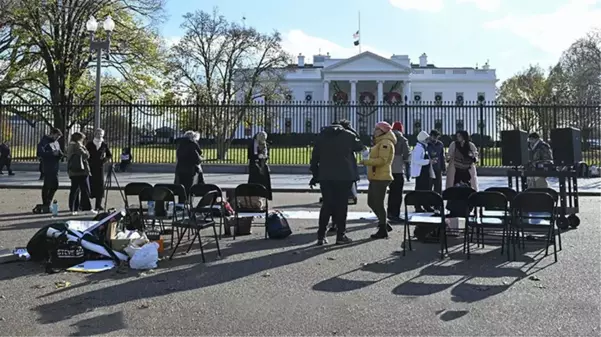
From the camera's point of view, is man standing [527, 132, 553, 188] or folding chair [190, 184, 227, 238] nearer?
folding chair [190, 184, 227, 238]

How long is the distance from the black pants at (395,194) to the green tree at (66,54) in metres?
21.0

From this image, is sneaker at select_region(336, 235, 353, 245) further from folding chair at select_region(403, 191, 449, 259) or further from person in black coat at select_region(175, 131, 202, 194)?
person in black coat at select_region(175, 131, 202, 194)

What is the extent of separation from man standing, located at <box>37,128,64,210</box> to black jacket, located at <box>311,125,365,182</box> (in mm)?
6472

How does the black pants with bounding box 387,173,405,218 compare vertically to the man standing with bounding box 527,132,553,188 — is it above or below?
below

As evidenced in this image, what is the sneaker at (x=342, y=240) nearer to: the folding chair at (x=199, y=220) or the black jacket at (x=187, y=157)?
the folding chair at (x=199, y=220)

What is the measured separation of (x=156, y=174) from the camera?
23703 millimetres

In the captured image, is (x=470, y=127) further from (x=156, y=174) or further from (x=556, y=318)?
(x=556, y=318)

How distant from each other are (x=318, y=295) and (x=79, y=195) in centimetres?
815

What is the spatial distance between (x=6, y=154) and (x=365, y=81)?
56205 mm

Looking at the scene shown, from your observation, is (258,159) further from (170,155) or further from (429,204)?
(170,155)

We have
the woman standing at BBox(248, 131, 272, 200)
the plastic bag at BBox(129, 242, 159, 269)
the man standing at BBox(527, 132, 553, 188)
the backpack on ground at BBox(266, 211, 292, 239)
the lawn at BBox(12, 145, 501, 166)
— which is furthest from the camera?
the lawn at BBox(12, 145, 501, 166)

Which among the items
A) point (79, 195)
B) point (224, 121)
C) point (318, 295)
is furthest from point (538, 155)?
point (224, 121)

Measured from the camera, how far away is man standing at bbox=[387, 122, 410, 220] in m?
9.91

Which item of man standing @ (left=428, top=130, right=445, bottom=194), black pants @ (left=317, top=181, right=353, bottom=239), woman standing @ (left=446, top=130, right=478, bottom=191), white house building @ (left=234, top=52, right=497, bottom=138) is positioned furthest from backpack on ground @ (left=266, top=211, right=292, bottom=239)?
white house building @ (left=234, top=52, right=497, bottom=138)
